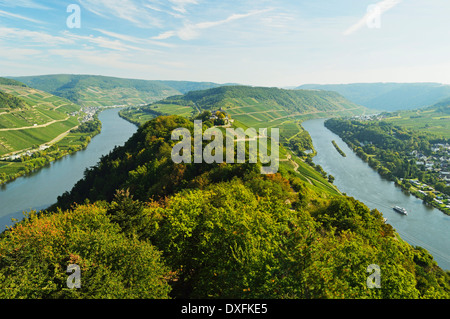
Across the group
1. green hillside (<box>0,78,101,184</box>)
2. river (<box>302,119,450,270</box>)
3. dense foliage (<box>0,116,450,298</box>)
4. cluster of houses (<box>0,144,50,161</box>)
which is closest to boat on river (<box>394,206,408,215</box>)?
river (<box>302,119,450,270</box>)

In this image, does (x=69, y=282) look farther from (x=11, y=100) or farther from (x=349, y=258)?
(x=11, y=100)

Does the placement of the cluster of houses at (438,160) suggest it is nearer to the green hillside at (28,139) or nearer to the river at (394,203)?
the river at (394,203)

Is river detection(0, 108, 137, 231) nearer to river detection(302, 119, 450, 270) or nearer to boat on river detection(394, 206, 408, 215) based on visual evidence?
river detection(302, 119, 450, 270)

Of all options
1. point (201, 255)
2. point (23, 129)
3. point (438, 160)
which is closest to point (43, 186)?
point (23, 129)

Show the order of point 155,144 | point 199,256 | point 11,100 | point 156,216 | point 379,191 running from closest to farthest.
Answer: point 199,256 < point 156,216 < point 155,144 < point 379,191 < point 11,100

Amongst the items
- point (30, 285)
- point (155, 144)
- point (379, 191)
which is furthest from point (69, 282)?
point (379, 191)

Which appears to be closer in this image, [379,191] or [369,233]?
[369,233]

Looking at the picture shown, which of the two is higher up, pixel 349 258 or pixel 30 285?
pixel 349 258
